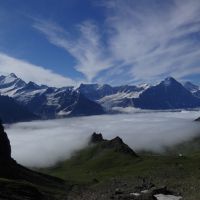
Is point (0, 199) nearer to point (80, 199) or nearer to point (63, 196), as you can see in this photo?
point (80, 199)

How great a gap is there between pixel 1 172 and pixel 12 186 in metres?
59.5

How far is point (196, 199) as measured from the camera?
352 ft

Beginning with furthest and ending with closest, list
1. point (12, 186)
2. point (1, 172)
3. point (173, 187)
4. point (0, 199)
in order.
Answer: point (1, 172)
point (173, 187)
point (12, 186)
point (0, 199)

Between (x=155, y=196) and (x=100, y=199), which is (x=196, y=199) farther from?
(x=100, y=199)

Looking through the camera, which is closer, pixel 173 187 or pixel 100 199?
pixel 100 199

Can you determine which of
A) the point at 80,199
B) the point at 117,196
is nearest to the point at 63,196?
the point at 80,199

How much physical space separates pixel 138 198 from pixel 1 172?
245ft

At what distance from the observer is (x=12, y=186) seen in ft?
449

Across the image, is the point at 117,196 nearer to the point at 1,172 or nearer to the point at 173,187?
the point at 173,187

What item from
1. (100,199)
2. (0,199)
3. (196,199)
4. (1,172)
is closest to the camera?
(196,199)

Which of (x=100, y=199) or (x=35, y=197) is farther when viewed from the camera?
(x=100, y=199)

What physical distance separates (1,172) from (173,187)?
71473 mm

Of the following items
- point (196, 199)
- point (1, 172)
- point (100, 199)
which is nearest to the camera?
point (196, 199)

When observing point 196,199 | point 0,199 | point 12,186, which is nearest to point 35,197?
point 12,186
